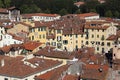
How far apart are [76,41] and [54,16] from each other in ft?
104

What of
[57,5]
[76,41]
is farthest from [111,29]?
[57,5]

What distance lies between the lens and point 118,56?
44.7 m

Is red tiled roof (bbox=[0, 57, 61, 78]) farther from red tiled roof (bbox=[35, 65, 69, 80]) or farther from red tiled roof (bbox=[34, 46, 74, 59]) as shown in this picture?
red tiled roof (bbox=[34, 46, 74, 59])

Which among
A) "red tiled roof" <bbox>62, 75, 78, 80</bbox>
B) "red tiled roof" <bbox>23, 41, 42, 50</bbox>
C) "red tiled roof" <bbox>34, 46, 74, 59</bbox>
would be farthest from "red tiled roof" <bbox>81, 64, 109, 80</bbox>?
"red tiled roof" <bbox>23, 41, 42, 50</bbox>

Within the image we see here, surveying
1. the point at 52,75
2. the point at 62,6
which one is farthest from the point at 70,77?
the point at 62,6

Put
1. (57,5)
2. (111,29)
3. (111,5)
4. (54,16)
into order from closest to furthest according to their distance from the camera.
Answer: (111,29), (54,16), (111,5), (57,5)

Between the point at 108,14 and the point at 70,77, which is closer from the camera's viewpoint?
the point at 70,77

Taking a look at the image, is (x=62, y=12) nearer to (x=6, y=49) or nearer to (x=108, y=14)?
(x=108, y=14)

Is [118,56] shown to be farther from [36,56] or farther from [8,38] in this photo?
[8,38]

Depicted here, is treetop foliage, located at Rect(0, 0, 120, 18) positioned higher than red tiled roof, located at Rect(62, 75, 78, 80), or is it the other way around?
red tiled roof, located at Rect(62, 75, 78, 80)

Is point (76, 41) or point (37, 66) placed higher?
point (37, 66)

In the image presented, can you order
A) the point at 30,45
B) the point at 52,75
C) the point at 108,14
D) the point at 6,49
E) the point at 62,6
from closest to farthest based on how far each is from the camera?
the point at 52,75, the point at 6,49, the point at 30,45, the point at 108,14, the point at 62,6

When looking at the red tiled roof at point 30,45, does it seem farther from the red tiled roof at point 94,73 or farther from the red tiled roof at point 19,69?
the red tiled roof at point 94,73

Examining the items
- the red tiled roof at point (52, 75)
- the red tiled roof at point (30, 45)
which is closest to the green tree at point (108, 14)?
the red tiled roof at point (30, 45)
